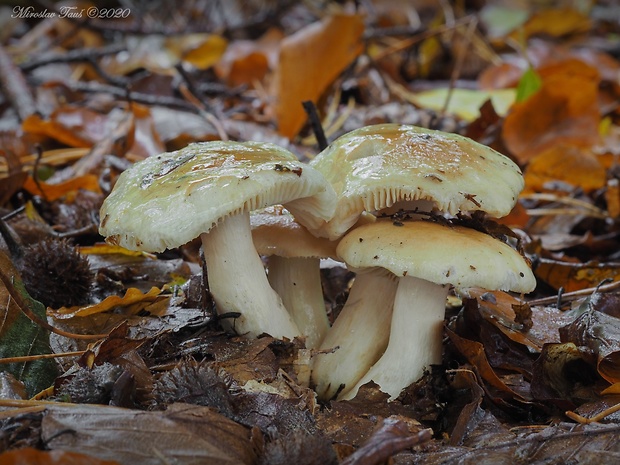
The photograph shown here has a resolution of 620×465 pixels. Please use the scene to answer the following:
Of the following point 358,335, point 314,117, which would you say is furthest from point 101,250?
point 358,335

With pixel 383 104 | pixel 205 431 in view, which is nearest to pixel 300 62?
pixel 383 104

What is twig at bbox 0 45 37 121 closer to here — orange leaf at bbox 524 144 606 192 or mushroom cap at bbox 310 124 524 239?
mushroom cap at bbox 310 124 524 239

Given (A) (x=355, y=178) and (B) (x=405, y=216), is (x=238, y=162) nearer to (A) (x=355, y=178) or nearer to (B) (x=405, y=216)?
(A) (x=355, y=178)

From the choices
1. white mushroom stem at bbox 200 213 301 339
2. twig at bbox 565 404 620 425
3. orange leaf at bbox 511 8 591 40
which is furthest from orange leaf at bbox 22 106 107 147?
orange leaf at bbox 511 8 591 40

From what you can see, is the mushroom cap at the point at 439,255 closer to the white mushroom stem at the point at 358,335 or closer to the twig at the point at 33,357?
the white mushroom stem at the point at 358,335

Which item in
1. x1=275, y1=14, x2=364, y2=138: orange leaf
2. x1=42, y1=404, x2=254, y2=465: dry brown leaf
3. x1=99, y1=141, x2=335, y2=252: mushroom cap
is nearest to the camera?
x1=42, y1=404, x2=254, y2=465: dry brown leaf

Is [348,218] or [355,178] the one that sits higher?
[355,178]

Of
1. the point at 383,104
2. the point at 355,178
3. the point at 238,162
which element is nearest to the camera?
the point at 238,162
